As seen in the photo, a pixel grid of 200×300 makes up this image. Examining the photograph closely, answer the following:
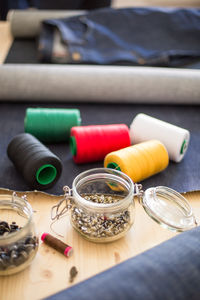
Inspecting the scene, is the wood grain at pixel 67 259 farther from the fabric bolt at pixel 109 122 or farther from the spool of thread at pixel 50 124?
the spool of thread at pixel 50 124

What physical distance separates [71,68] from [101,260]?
0.93 m

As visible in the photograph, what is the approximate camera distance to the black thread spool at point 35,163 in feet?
2.68

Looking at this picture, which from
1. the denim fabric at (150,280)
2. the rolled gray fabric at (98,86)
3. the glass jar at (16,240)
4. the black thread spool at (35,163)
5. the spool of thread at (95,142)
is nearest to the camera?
the denim fabric at (150,280)

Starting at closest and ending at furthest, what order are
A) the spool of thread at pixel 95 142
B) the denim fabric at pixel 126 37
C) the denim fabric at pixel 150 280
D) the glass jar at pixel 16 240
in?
the denim fabric at pixel 150 280, the glass jar at pixel 16 240, the spool of thread at pixel 95 142, the denim fabric at pixel 126 37

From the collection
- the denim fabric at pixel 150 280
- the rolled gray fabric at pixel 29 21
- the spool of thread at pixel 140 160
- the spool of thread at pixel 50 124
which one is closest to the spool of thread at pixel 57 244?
the denim fabric at pixel 150 280

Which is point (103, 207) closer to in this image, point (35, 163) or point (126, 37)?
point (35, 163)

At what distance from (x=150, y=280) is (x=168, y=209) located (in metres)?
0.20

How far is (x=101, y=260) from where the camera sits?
0.63 metres

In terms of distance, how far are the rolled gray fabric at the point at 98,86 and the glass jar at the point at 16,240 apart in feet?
2.41

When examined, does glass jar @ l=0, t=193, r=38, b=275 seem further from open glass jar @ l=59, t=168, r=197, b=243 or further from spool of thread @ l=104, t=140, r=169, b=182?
spool of thread @ l=104, t=140, r=169, b=182

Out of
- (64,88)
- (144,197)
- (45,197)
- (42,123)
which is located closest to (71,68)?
(64,88)

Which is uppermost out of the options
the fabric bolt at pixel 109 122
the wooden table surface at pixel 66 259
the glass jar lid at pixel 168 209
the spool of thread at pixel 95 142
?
the glass jar lid at pixel 168 209

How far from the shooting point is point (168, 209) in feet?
2.16

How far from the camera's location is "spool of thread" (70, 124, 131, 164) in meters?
0.93
